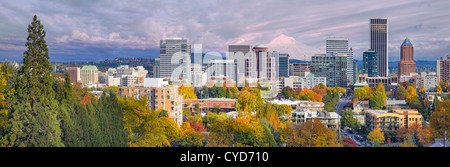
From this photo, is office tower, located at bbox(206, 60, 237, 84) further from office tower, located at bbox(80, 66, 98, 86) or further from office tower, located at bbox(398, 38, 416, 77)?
office tower, located at bbox(398, 38, 416, 77)

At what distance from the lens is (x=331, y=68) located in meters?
48.9

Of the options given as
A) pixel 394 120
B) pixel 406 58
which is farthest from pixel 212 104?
pixel 406 58

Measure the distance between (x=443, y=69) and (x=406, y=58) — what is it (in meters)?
13.6

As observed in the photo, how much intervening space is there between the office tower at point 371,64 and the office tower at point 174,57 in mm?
28984

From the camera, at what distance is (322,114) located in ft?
52.1

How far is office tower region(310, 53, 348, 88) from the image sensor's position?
48094 millimetres

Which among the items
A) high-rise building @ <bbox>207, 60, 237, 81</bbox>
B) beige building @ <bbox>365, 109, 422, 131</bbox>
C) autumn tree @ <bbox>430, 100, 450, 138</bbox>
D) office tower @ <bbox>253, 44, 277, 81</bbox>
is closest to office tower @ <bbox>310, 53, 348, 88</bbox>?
office tower @ <bbox>253, 44, 277, 81</bbox>

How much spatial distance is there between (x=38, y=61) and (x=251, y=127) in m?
4.33

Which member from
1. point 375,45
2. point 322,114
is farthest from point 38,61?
point 375,45

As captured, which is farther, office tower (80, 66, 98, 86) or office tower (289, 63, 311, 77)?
office tower (289, 63, 311, 77)

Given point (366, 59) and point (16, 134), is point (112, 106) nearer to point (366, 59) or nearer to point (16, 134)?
point (16, 134)

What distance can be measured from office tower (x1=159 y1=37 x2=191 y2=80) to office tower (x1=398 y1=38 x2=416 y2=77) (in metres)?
28.9

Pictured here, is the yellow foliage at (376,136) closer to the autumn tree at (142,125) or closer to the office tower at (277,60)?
the autumn tree at (142,125)

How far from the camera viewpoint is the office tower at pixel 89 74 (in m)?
42.6
